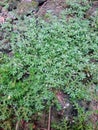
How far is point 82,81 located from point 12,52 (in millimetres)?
825

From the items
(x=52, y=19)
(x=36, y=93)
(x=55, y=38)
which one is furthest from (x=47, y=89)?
(x=52, y=19)

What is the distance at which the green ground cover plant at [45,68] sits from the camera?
93.4 inches

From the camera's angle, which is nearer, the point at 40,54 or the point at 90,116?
the point at 90,116

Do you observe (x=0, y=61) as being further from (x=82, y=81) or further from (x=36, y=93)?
(x=82, y=81)

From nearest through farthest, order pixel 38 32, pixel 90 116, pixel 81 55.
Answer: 1. pixel 90 116
2. pixel 81 55
3. pixel 38 32

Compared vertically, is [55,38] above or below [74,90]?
above

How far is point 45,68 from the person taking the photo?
8.15 feet

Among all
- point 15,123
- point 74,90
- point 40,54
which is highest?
point 40,54

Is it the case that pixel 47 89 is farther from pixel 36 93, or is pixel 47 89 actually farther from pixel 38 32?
pixel 38 32

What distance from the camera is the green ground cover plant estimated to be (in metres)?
2.37

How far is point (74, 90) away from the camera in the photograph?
239 cm

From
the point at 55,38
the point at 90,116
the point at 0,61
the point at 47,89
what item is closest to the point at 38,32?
the point at 55,38

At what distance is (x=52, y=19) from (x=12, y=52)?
63 cm

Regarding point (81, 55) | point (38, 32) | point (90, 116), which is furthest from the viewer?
point (38, 32)
